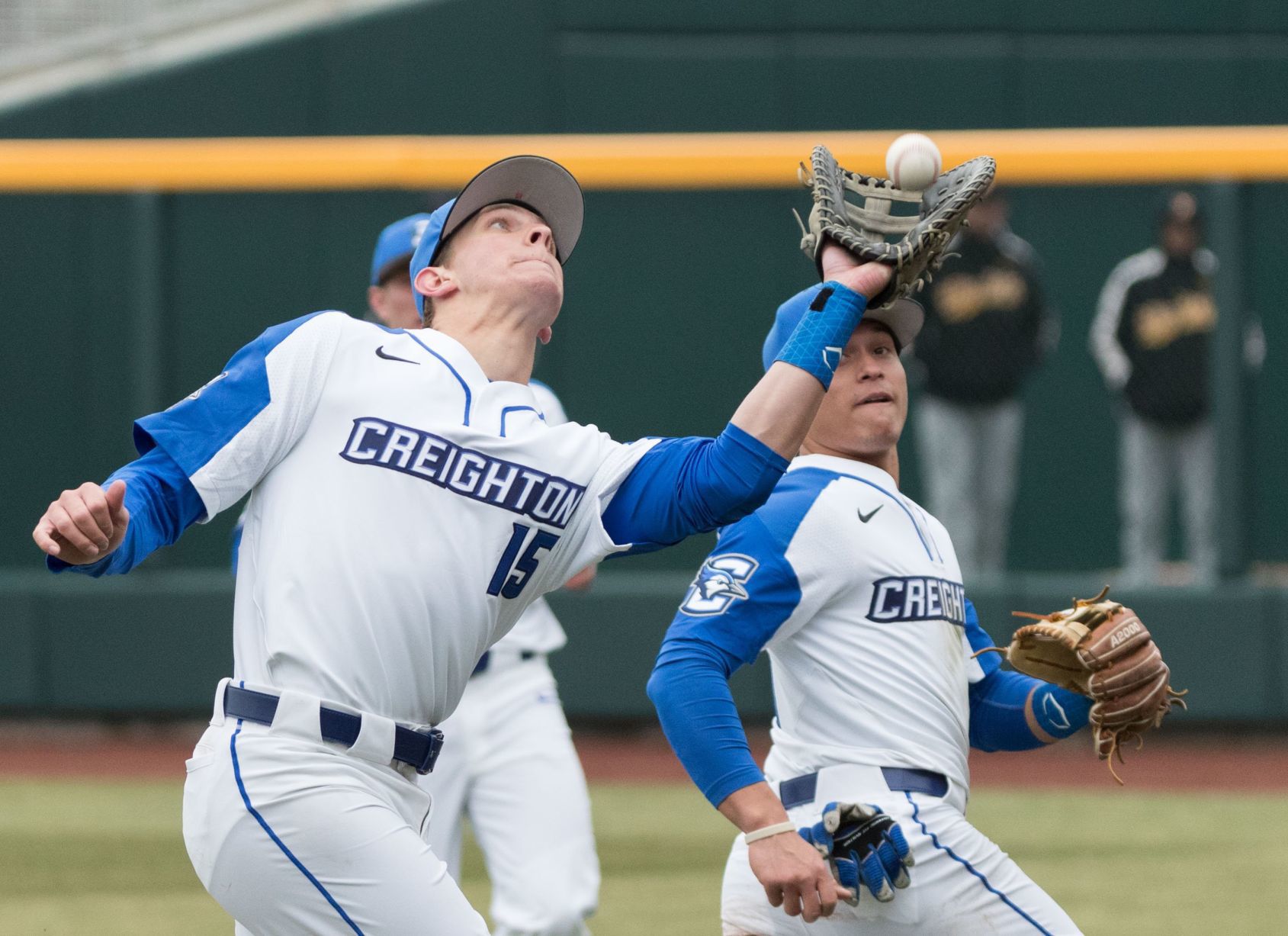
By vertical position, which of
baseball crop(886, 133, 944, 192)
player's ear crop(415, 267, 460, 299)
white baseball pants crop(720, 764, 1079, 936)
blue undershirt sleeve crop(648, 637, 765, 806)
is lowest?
white baseball pants crop(720, 764, 1079, 936)

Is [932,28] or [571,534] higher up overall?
[932,28]

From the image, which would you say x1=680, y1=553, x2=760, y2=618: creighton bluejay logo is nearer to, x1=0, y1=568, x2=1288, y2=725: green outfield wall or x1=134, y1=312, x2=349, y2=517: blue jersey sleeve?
x1=134, y1=312, x2=349, y2=517: blue jersey sleeve

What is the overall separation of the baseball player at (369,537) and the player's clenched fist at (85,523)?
5 centimetres

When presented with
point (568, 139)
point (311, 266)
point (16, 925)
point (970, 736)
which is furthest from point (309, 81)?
point (970, 736)

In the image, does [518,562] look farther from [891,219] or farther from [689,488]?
[891,219]

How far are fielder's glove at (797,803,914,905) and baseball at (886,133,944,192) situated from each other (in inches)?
40.0

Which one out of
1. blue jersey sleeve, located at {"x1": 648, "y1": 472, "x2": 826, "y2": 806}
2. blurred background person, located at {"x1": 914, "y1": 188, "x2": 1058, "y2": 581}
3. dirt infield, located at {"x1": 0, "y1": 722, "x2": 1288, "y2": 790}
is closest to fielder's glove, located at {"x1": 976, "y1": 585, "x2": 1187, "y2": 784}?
blue jersey sleeve, located at {"x1": 648, "y1": 472, "x2": 826, "y2": 806}

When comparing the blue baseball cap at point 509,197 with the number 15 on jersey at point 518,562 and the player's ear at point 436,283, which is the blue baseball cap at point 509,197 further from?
the number 15 on jersey at point 518,562

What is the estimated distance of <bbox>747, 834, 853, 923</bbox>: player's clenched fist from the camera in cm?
284

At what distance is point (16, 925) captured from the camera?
5.57 meters

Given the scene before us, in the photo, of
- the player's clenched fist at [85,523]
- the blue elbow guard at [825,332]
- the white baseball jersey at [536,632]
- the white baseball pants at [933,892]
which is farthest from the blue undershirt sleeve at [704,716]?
the white baseball jersey at [536,632]

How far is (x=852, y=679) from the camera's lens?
3.20 metres

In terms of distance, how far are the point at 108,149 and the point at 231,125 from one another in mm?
2860

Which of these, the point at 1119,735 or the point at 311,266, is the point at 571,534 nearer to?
the point at 1119,735
